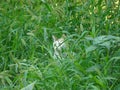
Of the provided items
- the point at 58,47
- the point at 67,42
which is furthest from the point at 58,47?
the point at 67,42

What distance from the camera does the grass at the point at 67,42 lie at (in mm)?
2729

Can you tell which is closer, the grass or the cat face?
the grass

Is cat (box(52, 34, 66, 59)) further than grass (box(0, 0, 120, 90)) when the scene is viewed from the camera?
Yes

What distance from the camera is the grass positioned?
2729 millimetres

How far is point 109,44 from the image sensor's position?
8.85ft

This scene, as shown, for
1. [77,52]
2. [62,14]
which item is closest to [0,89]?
[77,52]

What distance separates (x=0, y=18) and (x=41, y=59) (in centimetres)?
97

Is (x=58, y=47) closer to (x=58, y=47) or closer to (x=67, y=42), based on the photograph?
(x=58, y=47)

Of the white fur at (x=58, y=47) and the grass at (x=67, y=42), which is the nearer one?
the grass at (x=67, y=42)

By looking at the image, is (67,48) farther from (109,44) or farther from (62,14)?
(62,14)

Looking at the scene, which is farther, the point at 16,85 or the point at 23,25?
the point at 23,25

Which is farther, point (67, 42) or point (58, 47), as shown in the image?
point (58, 47)

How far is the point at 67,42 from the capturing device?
10.2 feet

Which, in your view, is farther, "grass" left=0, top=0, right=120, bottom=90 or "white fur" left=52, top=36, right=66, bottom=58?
"white fur" left=52, top=36, right=66, bottom=58
